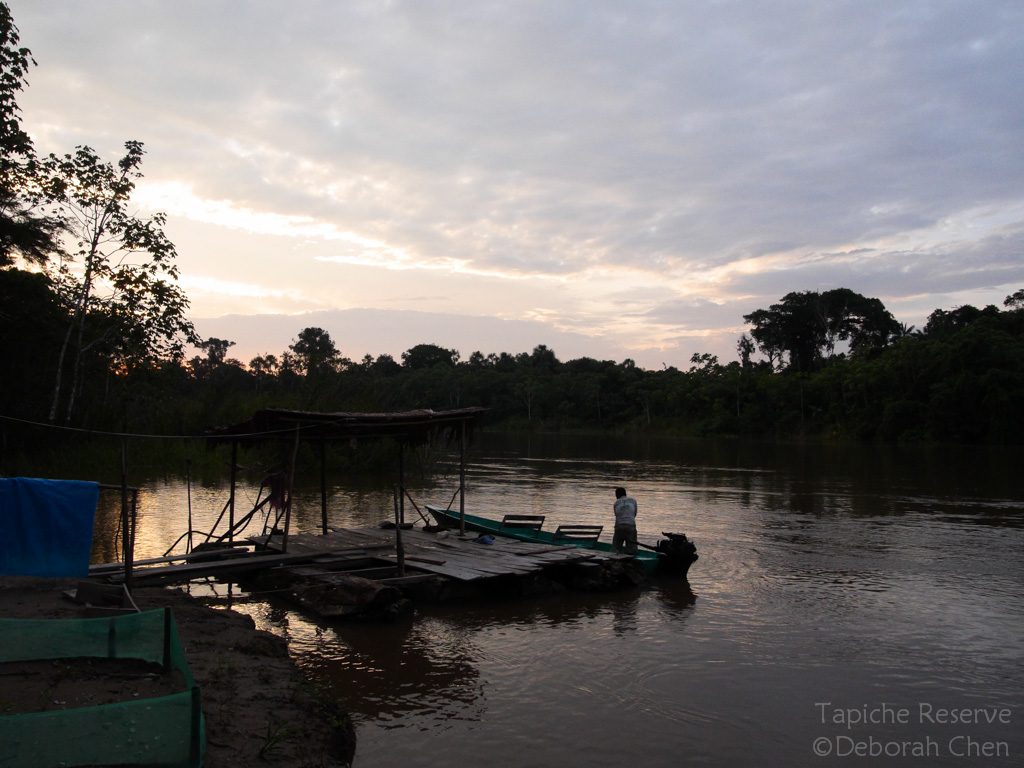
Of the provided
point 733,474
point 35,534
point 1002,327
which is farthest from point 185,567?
point 1002,327

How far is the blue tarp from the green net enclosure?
2625mm

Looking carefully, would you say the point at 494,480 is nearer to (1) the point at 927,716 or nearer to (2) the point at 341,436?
(2) the point at 341,436

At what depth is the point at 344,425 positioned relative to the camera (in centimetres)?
1128

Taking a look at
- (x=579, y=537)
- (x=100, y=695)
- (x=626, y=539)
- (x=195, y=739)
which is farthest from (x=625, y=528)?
(x=195, y=739)

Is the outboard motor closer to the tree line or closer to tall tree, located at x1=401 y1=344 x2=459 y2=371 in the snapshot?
the tree line

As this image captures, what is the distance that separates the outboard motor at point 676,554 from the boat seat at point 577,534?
4.58ft

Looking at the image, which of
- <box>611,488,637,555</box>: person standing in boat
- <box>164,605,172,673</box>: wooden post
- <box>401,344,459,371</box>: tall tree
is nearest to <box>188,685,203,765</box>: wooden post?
<box>164,605,172,673</box>: wooden post

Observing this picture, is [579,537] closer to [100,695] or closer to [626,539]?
[626,539]

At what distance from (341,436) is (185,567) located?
3493mm

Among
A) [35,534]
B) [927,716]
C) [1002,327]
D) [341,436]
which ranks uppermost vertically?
[1002,327]

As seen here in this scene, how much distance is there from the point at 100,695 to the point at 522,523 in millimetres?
9246

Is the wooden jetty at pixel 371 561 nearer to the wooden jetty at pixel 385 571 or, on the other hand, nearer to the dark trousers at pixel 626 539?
the wooden jetty at pixel 385 571

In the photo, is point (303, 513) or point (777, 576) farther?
point (303, 513)

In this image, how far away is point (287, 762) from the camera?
15.7 ft
